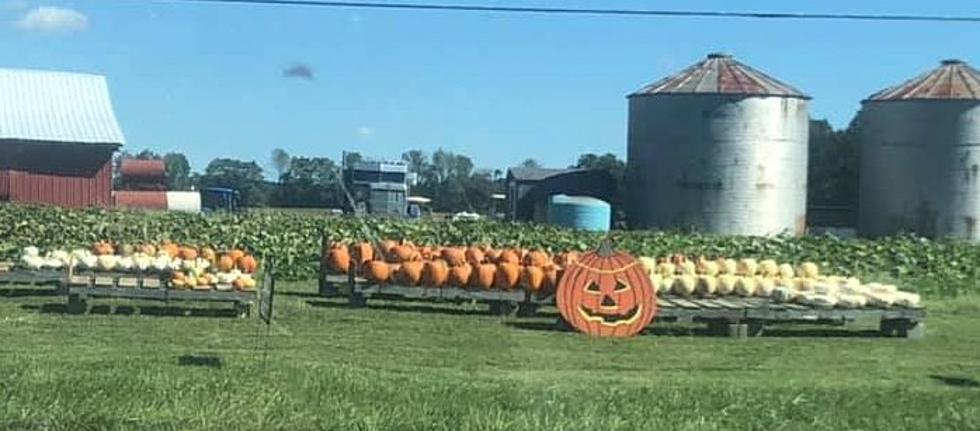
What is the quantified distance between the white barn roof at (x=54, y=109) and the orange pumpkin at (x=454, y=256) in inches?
1157

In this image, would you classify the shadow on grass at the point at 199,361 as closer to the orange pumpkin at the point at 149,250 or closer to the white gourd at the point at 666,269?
the orange pumpkin at the point at 149,250

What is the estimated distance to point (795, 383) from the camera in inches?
524

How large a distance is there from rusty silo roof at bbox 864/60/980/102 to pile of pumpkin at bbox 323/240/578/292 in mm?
29702

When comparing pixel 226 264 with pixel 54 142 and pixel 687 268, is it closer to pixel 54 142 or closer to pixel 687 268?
pixel 687 268

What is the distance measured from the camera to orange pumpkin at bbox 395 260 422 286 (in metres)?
21.9

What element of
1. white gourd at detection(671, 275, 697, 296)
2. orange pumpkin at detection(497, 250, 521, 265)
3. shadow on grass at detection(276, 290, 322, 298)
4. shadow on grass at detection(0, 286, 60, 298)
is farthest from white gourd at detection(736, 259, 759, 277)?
shadow on grass at detection(0, 286, 60, 298)

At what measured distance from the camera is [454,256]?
2330cm

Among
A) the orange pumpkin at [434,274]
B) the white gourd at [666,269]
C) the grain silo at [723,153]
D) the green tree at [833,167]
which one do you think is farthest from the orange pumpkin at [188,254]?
the green tree at [833,167]

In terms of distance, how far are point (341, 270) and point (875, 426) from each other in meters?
14.8

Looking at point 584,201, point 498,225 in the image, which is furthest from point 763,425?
point 584,201

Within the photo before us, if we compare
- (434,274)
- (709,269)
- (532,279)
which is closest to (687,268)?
(709,269)

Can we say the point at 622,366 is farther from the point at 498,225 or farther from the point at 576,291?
the point at 498,225

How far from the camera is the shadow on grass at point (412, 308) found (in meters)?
21.8

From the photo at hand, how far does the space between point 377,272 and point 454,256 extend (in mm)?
1639
